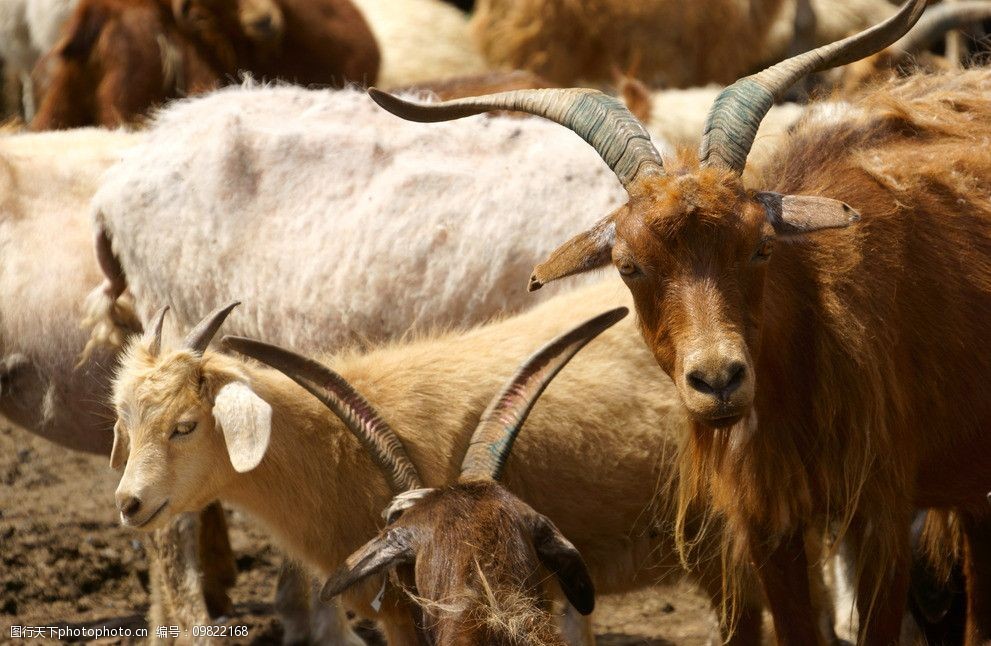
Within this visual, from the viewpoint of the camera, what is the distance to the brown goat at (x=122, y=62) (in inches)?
328

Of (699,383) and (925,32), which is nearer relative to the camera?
(699,383)

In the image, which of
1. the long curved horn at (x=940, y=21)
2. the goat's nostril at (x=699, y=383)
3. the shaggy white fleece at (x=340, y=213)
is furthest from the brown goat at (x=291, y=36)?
the goat's nostril at (x=699, y=383)

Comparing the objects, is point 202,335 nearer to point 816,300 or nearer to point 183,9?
point 816,300

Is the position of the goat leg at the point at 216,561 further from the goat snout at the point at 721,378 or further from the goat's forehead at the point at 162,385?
the goat snout at the point at 721,378

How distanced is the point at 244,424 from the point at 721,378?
5.36 feet

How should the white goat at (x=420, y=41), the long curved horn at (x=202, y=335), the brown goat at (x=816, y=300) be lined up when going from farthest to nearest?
1. the white goat at (x=420, y=41)
2. the long curved horn at (x=202, y=335)
3. the brown goat at (x=816, y=300)

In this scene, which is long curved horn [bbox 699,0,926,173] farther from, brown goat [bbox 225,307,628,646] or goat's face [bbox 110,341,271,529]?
goat's face [bbox 110,341,271,529]

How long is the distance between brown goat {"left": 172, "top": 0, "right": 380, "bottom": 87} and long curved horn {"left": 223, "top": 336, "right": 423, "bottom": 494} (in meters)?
3.96

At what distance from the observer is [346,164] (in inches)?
247

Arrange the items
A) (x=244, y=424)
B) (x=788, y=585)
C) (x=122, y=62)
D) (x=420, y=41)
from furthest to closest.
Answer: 1. (x=420, y=41)
2. (x=122, y=62)
3. (x=244, y=424)
4. (x=788, y=585)

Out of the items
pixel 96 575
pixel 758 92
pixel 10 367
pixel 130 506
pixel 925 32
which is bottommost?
pixel 96 575

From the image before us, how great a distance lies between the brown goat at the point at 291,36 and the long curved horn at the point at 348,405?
3.96 meters

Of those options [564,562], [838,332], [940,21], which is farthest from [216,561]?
[940,21]

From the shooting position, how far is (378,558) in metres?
3.93
